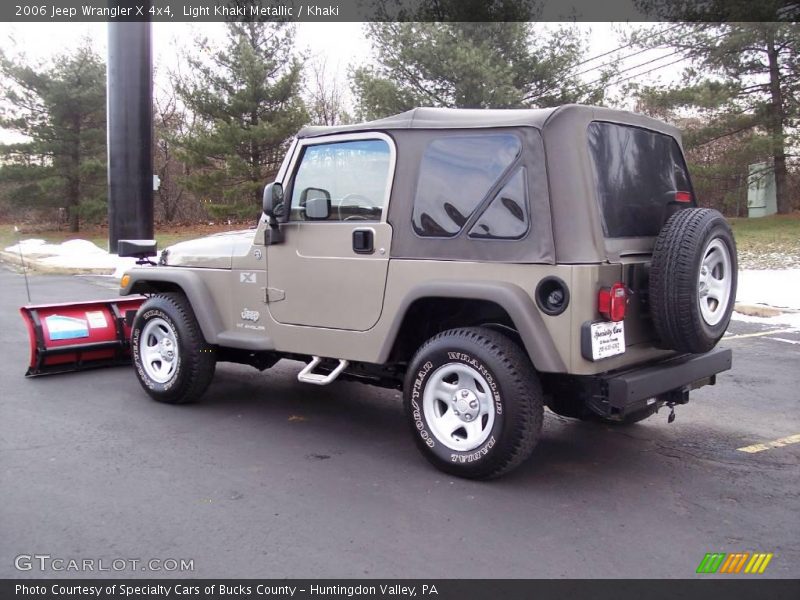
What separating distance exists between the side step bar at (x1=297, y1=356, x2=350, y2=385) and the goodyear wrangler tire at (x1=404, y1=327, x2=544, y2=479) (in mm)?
626

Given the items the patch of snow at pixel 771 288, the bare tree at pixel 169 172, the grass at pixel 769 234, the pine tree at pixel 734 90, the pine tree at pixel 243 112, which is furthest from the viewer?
the bare tree at pixel 169 172

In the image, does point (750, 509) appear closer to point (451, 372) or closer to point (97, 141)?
point (451, 372)

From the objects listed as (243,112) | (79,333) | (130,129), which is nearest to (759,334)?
(79,333)

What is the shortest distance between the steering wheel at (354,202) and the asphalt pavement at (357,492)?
1.55 metres

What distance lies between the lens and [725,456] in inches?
185

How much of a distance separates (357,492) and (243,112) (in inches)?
A: 1046

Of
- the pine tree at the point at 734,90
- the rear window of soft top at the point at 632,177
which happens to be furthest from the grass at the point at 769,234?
the rear window of soft top at the point at 632,177

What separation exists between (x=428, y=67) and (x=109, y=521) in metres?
21.3

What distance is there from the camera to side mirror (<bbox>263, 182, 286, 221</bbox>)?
4.90 metres

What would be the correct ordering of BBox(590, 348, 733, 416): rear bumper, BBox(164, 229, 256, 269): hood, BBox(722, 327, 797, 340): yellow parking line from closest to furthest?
BBox(590, 348, 733, 416): rear bumper, BBox(164, 229, 256, 269): hood, BBox(722, 327, 797, 340): yellow parking line

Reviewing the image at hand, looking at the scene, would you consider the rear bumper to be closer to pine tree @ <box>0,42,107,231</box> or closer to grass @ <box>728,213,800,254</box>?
grass @ <box>728,213,800,254</box>

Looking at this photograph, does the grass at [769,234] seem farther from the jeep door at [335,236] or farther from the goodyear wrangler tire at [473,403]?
the goodyear wrangler tire at [473,403]

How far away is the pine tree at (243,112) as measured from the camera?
2758cm

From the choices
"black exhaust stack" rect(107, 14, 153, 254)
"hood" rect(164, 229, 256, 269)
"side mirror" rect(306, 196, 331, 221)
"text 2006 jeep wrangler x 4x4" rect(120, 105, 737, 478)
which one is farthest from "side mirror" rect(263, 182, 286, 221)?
"black exhaust stack" rect(107, 14, 153, 254)
